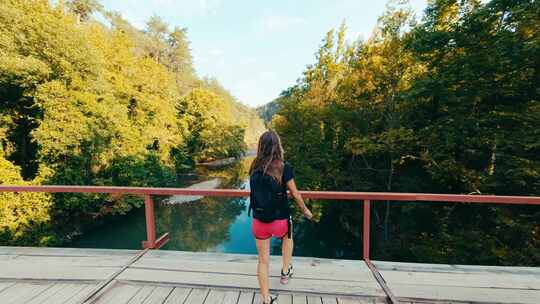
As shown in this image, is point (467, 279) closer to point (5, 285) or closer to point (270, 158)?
point (270, 158)

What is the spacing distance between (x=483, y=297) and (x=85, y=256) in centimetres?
463

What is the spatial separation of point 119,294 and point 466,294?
11.5ft

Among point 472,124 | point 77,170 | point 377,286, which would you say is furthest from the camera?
point 77,170

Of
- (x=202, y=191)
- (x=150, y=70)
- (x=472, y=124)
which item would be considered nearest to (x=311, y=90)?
(x=472, y=124)

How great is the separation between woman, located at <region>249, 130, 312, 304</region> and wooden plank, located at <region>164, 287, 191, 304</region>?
0.81 metres

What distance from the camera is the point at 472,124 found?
7391 millimetres

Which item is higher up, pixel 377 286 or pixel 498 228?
pixel 377 286

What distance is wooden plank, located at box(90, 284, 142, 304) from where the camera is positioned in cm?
226

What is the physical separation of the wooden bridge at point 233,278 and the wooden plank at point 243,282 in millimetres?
10

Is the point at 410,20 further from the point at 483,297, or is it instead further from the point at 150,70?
the point at 150,70

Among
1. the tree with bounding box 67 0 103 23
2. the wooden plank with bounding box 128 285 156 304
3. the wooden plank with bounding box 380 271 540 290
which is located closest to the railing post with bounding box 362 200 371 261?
the wooden plank with bounding box 380 271 540 290

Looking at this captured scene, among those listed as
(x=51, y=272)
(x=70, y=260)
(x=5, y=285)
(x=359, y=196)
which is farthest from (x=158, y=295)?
(x=359, y=196)

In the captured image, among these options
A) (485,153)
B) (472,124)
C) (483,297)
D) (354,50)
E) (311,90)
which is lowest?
(483,297)

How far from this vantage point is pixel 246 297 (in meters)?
2.30
